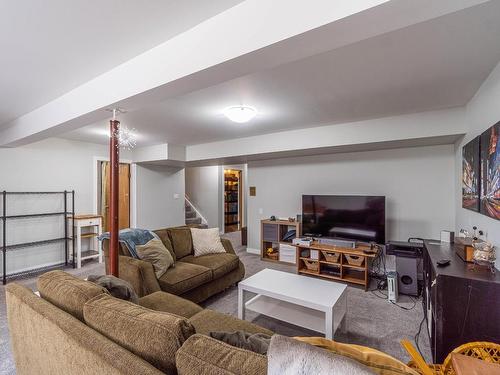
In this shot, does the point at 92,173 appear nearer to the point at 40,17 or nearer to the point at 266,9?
the point at 40,17

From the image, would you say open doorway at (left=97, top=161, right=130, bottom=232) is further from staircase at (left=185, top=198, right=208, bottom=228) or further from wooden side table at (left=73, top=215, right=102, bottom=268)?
staircase at (left=185, top=198, right=208, bottom=228)

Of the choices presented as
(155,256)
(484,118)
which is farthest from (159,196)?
(484,118)

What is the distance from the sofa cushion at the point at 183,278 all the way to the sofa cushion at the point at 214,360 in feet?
5.81

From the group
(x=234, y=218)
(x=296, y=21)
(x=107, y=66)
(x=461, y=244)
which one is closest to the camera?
(x=296, y=21)

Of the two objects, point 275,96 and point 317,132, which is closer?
point 275,96

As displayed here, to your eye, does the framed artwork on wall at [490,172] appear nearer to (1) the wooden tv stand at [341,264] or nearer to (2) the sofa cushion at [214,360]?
(1) the wooden tv stand at [341,264]

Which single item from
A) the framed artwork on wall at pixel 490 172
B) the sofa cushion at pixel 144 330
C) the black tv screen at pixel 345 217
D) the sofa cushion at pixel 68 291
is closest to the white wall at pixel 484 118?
the framed artwork on wall at pixel 490 172

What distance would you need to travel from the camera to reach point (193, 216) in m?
7.37

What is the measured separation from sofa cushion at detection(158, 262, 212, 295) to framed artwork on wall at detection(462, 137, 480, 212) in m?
2.74

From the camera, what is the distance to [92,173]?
510 centimetres

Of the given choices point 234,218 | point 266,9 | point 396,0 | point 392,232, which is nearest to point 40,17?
point 266,9

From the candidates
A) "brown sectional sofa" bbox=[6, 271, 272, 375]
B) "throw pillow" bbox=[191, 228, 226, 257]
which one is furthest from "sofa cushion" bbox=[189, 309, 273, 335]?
"throw pillow" bbox=[191, 228, 226, 257]

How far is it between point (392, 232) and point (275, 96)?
9.55 ft

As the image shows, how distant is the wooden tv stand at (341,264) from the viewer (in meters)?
3.62
